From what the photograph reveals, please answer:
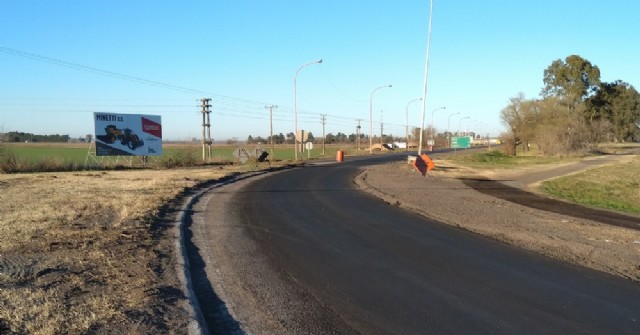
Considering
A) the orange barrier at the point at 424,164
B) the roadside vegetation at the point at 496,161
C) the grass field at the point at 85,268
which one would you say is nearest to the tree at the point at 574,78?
the roadside vegetation at the point at 496,161

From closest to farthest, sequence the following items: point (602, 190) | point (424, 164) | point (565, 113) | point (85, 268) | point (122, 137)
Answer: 1. point (85, 268)
2. point (424, 164)
3. point (602, 190)
4. point (122, 137)
5. point (565, 113)

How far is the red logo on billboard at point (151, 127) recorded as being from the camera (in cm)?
4225

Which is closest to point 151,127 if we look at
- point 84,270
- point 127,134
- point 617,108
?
point 127,134

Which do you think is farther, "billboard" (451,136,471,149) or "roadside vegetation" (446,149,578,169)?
"billboard" (451,136,471,149)

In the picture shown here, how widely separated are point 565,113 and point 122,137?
211 feet

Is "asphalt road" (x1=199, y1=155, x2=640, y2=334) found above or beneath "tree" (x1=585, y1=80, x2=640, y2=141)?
beneath

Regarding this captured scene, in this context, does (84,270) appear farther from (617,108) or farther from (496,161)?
(617,108)

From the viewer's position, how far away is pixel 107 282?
19.9 feet

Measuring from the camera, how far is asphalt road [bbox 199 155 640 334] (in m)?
5.20

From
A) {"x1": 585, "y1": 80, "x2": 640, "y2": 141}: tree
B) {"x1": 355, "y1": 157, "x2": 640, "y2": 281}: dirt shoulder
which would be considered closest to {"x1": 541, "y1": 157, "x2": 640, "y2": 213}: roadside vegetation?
{"x1": 355, "y1": 157, "x2": 640, "y2": 281}: dirt shoulder

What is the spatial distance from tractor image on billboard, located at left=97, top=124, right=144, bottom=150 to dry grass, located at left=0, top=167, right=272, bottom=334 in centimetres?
2877

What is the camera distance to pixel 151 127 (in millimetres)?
42688

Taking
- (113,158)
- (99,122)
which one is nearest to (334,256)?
(99,122)

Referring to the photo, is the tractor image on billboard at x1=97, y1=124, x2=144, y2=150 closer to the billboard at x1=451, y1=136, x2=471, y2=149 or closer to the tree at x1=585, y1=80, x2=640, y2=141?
the billboard at x1=451, y1=136, x2=471, y2=149
